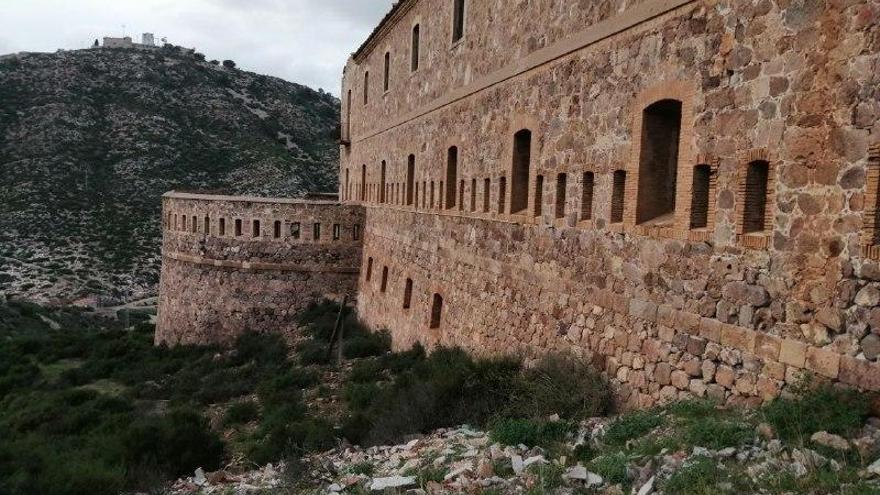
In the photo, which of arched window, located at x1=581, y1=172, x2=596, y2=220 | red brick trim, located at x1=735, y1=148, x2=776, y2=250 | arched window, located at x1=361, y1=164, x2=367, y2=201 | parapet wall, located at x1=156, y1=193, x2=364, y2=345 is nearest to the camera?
red brick trim, located at x1=735, y1=148, x2=776, y2=250

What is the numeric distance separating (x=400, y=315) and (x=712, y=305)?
1081 cm

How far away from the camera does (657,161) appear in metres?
7.87

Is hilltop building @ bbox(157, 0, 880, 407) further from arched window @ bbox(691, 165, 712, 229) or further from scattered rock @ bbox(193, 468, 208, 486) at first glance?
scattered rock @ bbox(193, 468, 208, 486)

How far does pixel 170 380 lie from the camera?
763 inches

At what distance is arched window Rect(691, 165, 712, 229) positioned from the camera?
273 inches

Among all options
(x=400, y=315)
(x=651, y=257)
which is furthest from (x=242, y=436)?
(x=651, y=257)

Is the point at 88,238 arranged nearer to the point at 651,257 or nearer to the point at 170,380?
the point at 170,380

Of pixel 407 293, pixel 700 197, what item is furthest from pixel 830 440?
pixel 407 293

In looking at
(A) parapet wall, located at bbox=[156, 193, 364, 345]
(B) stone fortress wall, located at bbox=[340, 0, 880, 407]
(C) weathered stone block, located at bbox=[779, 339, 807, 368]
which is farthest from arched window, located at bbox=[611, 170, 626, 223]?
(A) parapet wall, located at bbox=[156, 193, 364, 345]

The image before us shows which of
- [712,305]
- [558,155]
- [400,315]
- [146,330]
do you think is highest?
[558,155]

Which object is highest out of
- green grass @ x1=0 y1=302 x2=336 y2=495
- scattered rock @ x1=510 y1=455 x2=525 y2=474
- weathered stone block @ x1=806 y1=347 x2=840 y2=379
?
weathered stone block @ x1=806 y1=347 x2=840 y2=379

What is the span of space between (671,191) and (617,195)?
2.11 ft

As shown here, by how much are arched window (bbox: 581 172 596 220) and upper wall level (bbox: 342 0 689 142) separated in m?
1.79

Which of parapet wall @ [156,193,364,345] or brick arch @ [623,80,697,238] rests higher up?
brick arch @ [623,80,697,238]
